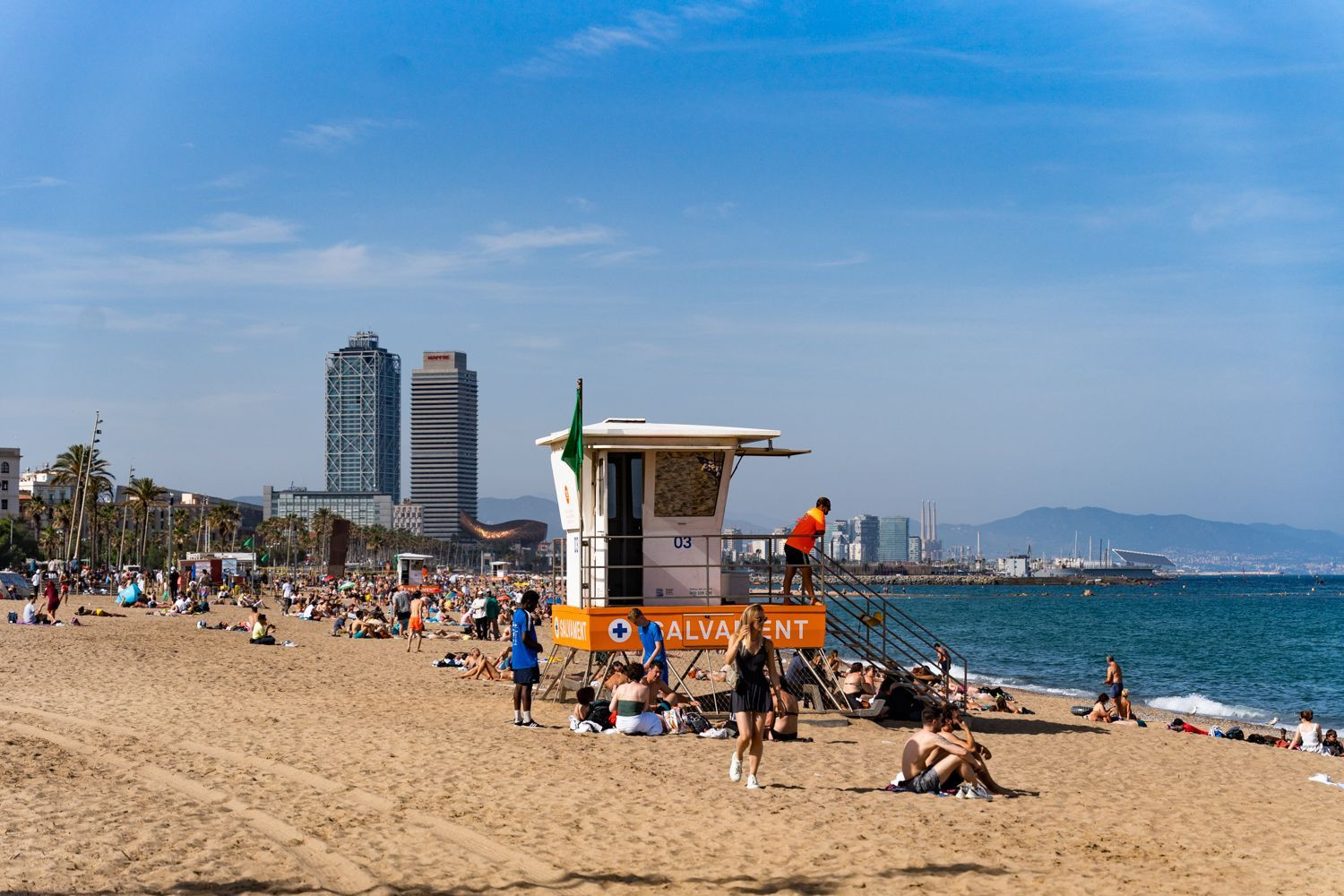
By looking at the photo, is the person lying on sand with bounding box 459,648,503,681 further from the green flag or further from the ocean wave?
the ocean wave

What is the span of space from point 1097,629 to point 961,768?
235 feet

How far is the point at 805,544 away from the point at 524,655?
427cm

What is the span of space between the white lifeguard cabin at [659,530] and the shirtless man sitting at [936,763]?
18.4ft

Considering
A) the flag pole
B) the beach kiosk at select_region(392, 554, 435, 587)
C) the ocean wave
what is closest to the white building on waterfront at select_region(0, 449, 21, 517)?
the beach kiosk at select_region(392, 554, 435, 587)

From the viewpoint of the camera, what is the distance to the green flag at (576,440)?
16.0 m

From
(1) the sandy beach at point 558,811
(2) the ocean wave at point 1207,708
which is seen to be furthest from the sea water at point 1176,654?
(1) the sandy beach at point 558,811

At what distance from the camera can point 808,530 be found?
16.8m

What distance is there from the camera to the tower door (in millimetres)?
17312

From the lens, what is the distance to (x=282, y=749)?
40.2ft

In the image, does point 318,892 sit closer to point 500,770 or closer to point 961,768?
point 500,770

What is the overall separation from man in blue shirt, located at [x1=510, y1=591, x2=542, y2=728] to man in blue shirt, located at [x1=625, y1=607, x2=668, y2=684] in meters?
1.59

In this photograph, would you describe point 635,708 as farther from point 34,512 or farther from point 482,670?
point 34,512

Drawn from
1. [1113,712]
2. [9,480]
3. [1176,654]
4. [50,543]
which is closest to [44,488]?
[9,480]

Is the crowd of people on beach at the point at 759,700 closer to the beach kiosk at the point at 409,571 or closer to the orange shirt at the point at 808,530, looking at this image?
the orange shirt at the point at 808,530
